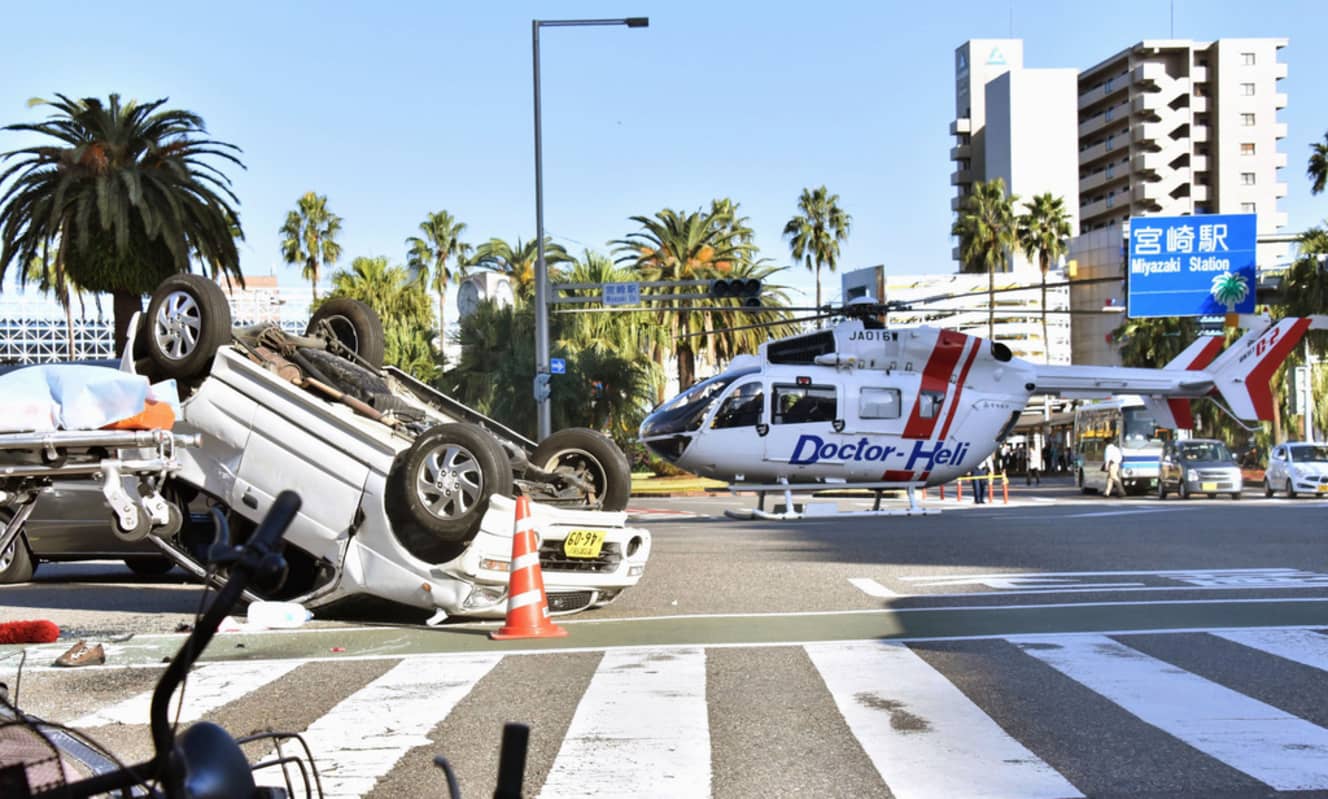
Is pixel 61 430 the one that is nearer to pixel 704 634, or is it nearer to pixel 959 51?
pixel 704 634

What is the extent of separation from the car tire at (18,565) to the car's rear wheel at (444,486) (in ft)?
19.6

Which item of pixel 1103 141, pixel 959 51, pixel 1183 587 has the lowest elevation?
pixel 1183 587

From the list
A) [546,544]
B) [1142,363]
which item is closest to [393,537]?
[546,544]

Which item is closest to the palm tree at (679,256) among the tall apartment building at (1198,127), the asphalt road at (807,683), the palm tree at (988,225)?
the palm tree at (988,225)

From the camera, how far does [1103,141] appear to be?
114125 mm

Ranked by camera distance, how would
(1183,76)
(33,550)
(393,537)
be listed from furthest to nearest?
(1183,76)
(33,550)
(393,537)

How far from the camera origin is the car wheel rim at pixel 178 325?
35.2 feet

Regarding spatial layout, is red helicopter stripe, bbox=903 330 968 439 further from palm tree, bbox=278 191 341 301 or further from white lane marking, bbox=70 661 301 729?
palm tree, bbox=278 191 341 301

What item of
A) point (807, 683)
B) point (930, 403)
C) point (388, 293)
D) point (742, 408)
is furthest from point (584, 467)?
point (388, 293)

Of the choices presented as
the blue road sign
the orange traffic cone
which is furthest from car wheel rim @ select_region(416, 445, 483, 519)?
the blue road sign

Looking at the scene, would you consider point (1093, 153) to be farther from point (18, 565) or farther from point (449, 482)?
point (449, 482)

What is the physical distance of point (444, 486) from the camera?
32.3ft

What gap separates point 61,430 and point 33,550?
8.36 meters

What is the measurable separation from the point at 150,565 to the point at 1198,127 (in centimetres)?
10779
